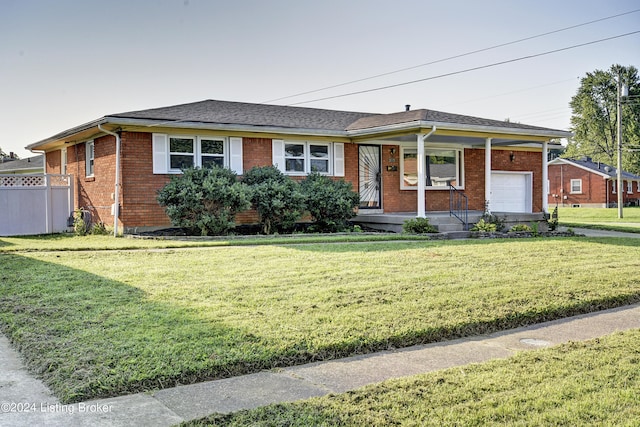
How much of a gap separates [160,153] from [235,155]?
221cm

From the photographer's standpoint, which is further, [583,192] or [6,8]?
[583,192]

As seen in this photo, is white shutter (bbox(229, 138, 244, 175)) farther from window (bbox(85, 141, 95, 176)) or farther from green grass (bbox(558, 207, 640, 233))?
green grass (bbox(558, 207, 640, 233))

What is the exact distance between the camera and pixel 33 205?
57.2ft

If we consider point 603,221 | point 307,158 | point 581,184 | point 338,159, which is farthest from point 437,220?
point 581,184

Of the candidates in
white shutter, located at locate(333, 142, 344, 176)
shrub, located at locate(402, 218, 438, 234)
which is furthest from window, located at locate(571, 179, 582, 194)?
shrub, located at locate(402, 218, 438, 234)

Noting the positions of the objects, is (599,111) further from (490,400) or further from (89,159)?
(490,400)

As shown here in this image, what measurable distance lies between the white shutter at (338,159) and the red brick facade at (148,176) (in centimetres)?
20

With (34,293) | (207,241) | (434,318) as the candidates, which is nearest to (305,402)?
(434,318)

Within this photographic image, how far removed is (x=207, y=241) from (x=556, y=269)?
759cm

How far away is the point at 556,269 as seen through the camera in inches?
374

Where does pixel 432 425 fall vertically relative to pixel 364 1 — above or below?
below

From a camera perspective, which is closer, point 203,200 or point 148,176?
point 203,200

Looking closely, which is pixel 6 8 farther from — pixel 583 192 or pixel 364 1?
pixel 583 192

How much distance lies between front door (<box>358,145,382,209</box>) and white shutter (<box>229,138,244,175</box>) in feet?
14.1
